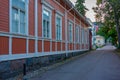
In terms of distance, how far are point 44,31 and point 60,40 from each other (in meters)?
5.01

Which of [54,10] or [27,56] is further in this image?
[54,10]

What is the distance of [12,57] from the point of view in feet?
40.9

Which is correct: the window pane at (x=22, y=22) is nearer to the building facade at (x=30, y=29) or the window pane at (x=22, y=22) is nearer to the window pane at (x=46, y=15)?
the building facade at (x=30, y=29)

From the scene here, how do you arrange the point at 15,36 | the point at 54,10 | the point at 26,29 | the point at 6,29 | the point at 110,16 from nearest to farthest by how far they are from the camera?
the point at 6,29
the point at 15,36
the point at 26,29
the point at 54,10
the point at 110,16

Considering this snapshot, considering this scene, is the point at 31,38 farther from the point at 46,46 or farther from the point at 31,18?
the point at 46,46

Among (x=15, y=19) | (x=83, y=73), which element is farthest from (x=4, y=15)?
(x=83, y=73)

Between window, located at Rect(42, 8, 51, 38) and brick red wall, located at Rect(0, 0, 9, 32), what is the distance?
6485mm

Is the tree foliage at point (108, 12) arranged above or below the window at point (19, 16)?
above

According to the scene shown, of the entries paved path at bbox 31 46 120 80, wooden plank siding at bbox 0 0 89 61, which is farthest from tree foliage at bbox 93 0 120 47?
paved path at bbox 31 46 120 80

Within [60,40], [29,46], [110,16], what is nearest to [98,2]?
[110,16]

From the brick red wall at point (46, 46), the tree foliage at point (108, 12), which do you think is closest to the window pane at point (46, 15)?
the brick red wall at point (46, 46)

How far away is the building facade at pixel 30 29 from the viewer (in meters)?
12.0

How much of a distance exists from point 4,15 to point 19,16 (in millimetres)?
1664

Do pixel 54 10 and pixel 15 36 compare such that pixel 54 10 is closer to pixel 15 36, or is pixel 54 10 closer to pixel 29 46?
pixel 29 46
